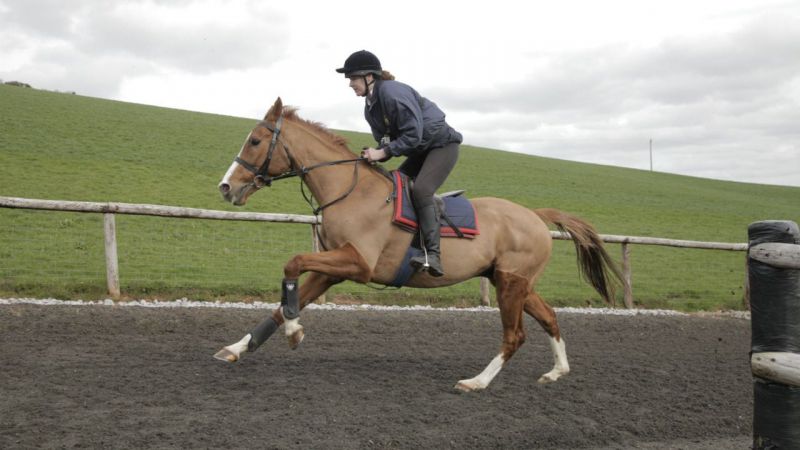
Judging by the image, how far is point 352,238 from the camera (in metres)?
5.90

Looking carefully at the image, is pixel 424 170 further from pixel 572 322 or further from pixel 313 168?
pixel 572 322

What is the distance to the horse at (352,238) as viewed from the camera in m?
5.79

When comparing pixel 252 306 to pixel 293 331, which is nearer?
pixel 293 331

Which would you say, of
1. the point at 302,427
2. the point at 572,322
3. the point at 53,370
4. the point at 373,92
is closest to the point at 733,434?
the point at 302,427

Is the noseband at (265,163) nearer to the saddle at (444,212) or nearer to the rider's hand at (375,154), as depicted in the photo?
the rider's hand at (375,154)

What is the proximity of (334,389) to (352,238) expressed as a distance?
1.28m

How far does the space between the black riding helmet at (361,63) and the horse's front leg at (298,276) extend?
1.53 meters

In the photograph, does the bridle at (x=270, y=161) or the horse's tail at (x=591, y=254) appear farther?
the horse's tail at (x=591, y=254)

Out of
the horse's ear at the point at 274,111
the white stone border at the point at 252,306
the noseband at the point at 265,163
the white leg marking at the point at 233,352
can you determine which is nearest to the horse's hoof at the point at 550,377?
the white leg marking at the point at 233,352

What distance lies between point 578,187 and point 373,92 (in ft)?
112

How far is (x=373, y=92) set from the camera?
6.05m

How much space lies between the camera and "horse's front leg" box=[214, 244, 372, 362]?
18.4 feet

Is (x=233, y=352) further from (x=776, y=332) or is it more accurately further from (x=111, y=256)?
(x=111, y=256)

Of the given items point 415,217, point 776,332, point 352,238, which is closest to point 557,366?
point 415,217
